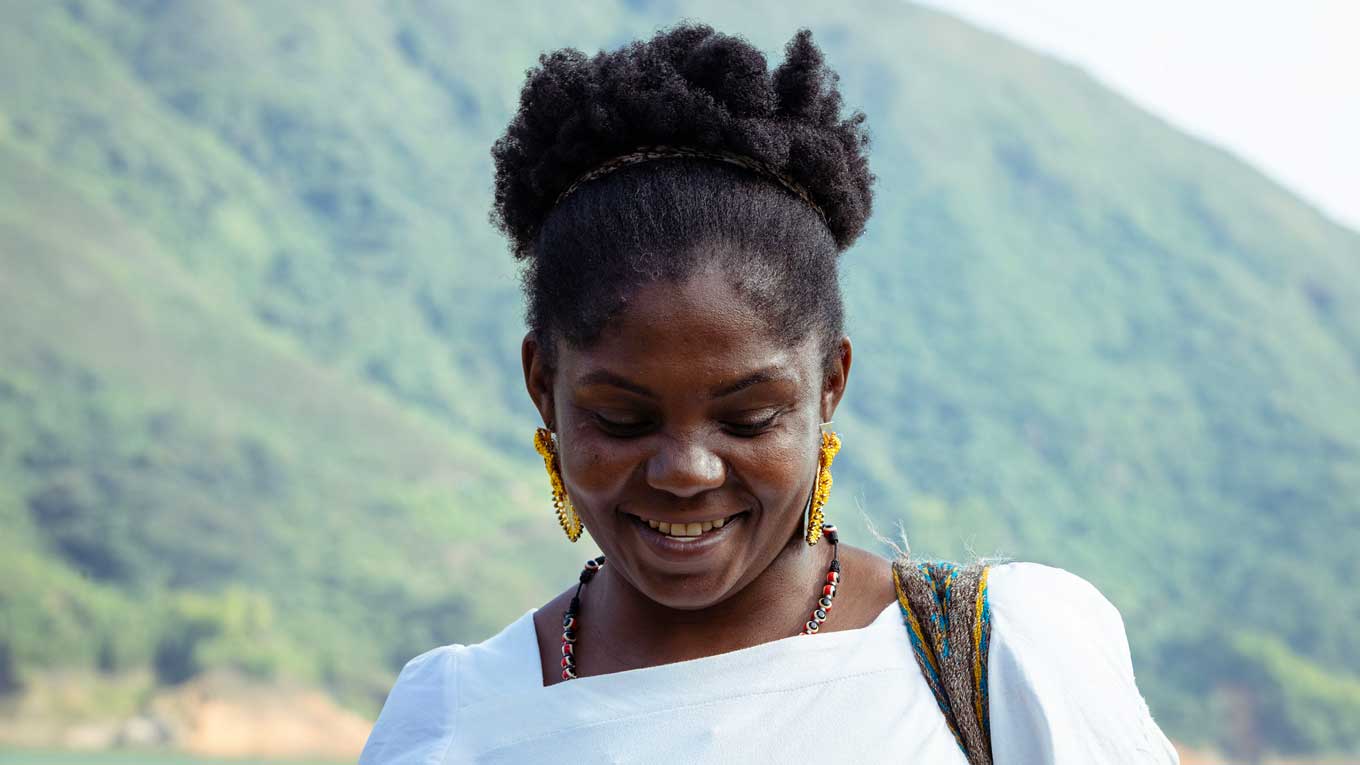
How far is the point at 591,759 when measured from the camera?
2.17 metres

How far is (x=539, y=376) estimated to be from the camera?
2330 mm

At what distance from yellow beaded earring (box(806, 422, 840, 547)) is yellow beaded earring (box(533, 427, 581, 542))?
0.34m

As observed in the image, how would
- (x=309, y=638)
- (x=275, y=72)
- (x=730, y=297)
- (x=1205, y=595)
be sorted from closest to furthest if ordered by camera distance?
1. (x=730, y=297)
2. (x=309, y=638)
3. (x=1205, y=595)
4. (x=275, y=72)

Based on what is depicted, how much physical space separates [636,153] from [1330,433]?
44121mm

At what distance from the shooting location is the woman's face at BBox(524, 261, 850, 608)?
2064mm

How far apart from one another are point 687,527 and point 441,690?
515 millimetres

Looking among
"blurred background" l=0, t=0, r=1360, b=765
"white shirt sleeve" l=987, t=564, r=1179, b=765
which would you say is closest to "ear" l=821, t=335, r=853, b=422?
"white shirt sleeve" l=987, t=564, r=1179, b=765

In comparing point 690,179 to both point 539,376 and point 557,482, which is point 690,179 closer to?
point 539,376

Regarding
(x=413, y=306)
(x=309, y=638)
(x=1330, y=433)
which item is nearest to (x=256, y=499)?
(x=309, y=638)

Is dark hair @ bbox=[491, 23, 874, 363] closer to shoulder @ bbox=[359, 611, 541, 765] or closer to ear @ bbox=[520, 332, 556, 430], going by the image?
ear @ bbox=[520, 332, 556, 430]

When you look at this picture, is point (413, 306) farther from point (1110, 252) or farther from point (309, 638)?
point (1110, 252)

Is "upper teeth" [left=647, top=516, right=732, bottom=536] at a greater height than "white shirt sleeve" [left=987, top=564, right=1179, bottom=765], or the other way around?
"upper teeth" [left=647, top=516, right=732, bottom=536]

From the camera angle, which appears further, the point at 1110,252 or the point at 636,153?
the point at 1110,252

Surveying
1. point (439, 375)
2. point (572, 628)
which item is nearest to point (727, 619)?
point (572, 628)
